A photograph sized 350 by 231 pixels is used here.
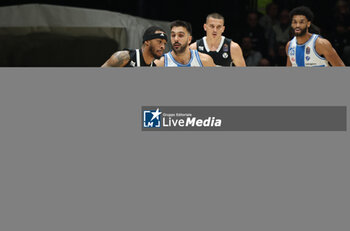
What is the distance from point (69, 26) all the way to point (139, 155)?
3.93 m

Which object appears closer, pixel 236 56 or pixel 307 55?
pixel 307 55

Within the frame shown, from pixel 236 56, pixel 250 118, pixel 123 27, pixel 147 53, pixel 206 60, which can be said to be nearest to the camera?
pixel 250 118

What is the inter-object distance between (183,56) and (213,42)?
563mm

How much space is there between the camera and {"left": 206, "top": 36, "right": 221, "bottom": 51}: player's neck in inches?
185

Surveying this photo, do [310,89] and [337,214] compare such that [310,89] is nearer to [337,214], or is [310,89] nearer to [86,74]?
[337,214]

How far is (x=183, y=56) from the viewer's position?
426cm

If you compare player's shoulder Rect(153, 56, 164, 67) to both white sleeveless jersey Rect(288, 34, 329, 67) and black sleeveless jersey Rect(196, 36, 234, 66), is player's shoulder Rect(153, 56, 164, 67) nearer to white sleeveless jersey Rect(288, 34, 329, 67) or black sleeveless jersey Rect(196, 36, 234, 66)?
black sleeveless jersey Rect(196, 36, 234, 66)

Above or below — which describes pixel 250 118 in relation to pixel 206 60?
below

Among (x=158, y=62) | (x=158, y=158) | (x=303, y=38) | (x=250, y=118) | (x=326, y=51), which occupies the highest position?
(x=303, y=38)

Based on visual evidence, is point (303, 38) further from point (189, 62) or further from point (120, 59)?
point (120, 59)

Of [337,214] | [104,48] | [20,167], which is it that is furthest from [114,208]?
[104,48]

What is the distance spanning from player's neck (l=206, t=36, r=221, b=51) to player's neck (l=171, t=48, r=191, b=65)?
427mm

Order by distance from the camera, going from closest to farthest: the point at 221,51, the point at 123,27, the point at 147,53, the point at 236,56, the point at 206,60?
the point at 147,53 → the point at 206,60 → the point at 221,51 → the point at 236,56 → the point at 123,27

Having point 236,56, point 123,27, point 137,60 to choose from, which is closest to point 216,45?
point 236,56
